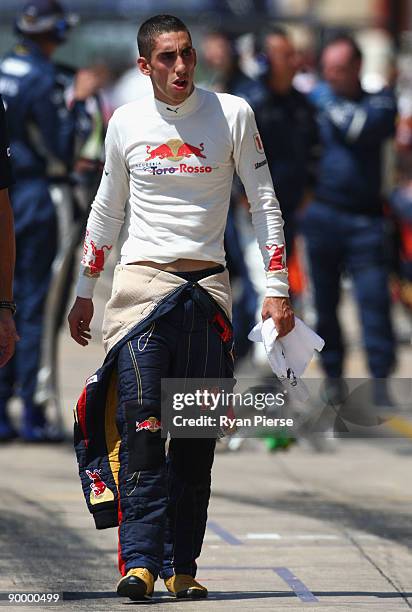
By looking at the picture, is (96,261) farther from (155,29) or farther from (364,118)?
(364,118)

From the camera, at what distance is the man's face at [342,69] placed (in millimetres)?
9867

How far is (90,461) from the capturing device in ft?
18.9

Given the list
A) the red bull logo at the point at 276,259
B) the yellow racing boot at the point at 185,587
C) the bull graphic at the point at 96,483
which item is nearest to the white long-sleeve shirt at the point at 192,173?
the red bull logo at the point at 276,259

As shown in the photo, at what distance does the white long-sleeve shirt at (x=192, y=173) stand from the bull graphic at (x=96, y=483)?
757 millimetres

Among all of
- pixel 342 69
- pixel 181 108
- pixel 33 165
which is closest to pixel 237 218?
pixel 342 69

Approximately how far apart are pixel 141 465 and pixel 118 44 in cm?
1272

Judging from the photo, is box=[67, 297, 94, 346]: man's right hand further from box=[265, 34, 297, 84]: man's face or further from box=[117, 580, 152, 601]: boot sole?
box=[265, 34, 297, 84]: man's face

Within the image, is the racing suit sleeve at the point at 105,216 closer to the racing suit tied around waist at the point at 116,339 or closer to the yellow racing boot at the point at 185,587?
the racing suit tied around waist at the point at 116,339

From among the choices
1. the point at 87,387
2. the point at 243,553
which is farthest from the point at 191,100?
the point at 243,553

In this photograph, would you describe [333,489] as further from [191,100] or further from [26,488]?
[191,100]

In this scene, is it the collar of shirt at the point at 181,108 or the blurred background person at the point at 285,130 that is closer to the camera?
the collar of shirt at the point at 181,108

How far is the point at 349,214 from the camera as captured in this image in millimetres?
10055

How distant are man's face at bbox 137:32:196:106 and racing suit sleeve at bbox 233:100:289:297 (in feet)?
0.72

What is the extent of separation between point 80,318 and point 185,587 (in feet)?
3.29
